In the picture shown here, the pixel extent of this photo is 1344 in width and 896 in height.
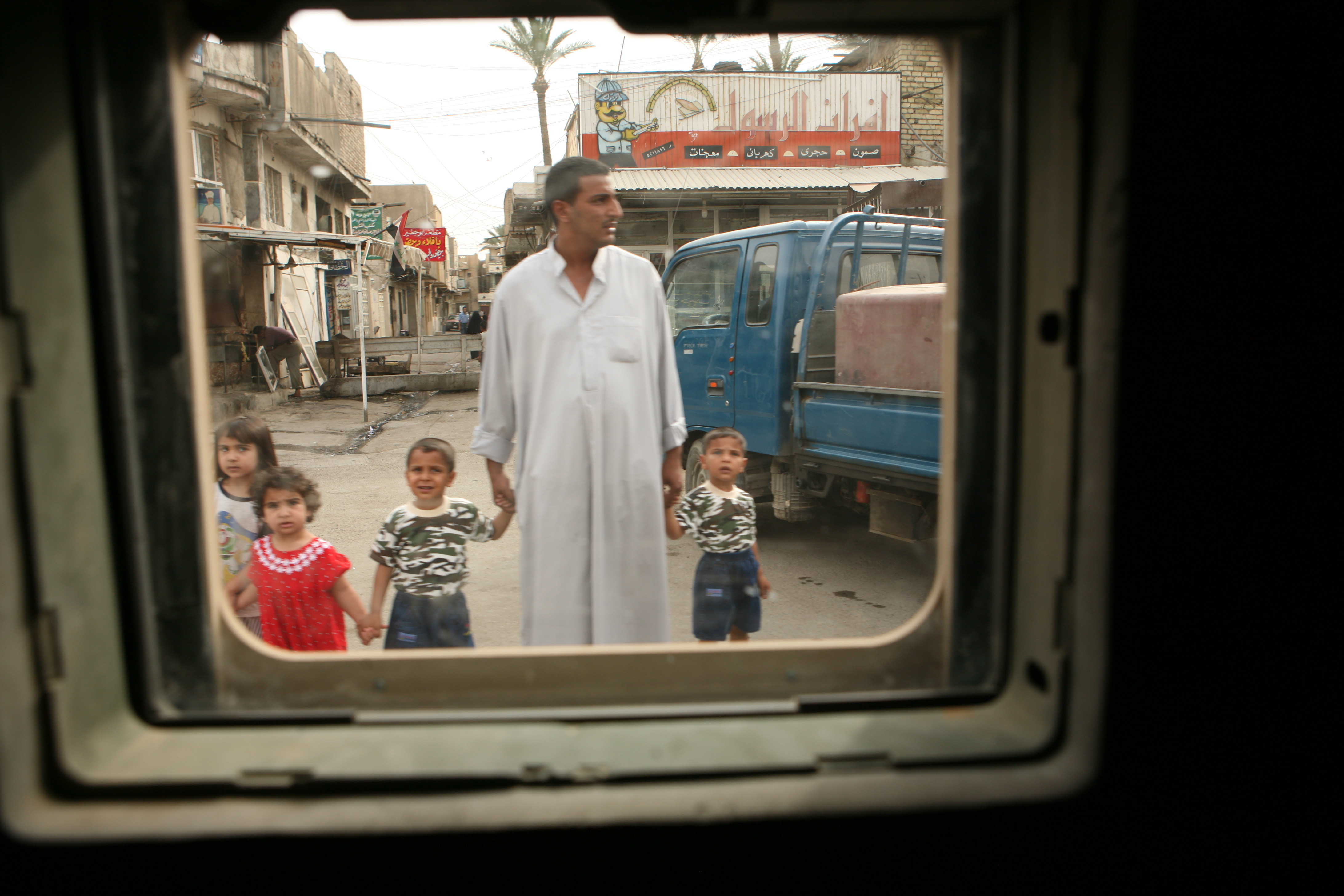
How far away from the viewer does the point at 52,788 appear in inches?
44.8

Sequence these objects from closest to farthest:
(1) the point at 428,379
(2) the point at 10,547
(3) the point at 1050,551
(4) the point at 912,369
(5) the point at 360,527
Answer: (2) the point at 10,547 → (3) the point at 1050,551 → (4) the point at 912,369 → (5) the point at 360,527 → (1) the point at 428,379

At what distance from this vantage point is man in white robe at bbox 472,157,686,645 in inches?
102

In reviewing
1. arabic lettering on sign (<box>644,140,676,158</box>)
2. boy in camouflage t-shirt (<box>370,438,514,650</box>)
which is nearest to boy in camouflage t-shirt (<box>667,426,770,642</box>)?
boy in camouflage t-shirt (<box>370,438,514,650</box>)

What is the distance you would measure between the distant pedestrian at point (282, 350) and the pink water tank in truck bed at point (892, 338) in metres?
12.5

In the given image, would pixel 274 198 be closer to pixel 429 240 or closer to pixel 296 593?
pixel 429 240

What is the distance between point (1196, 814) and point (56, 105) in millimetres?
1782

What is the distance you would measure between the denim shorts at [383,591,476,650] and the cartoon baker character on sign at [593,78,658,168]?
569 inches

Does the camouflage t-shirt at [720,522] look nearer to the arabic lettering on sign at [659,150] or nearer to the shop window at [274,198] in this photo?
the arabic lettering on sign at [659,150]

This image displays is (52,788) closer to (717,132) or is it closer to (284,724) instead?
(284,724)

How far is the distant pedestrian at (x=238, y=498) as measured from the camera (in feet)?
9.55

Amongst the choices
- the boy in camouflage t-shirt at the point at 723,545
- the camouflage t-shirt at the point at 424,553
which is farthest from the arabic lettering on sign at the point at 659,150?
the camouflage t-shirt at the point at 424,553

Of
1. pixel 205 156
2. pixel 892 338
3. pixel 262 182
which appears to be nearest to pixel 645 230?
pixel 262 182

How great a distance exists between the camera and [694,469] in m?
6.03

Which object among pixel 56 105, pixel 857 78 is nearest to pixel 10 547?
pixel 56 105
